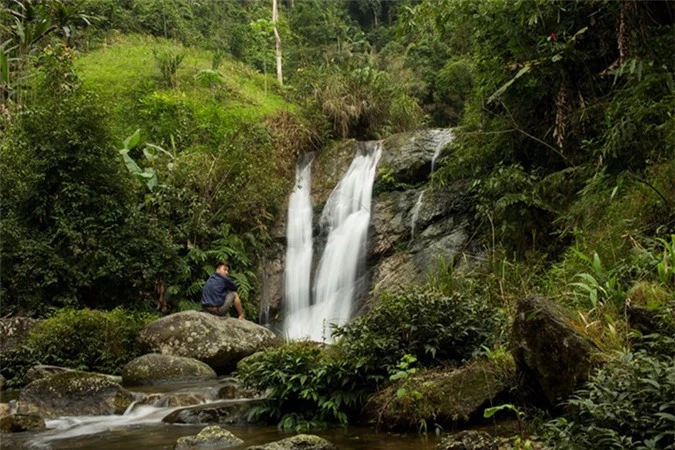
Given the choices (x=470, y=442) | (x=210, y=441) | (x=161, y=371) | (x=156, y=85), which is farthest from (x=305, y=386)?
(x=156, y=85)

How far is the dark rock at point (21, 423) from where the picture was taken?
678 cm

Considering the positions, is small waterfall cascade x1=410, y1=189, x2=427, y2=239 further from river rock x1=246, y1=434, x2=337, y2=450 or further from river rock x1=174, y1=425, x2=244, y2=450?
river rock x1=246, y1=434, x2=337, y2=450

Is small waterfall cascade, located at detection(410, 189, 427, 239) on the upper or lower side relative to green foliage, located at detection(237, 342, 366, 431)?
Answer: upper

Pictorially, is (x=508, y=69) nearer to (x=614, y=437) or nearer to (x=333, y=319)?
(x=333, y=319)

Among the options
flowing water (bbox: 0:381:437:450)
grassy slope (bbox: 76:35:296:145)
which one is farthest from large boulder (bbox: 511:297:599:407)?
grassy slope (bbox: 76:35:296:145)

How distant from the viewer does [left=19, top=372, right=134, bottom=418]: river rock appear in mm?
7672

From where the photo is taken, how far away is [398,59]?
1035 inches

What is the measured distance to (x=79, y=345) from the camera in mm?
11055

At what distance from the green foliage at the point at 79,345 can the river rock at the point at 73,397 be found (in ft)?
9.52

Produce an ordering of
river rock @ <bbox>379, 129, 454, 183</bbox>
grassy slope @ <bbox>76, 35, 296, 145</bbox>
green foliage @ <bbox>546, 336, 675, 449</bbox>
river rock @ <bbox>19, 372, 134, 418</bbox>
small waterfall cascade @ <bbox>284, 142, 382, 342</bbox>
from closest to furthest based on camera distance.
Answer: green foliage @ <bbox>546, 336, 675, 449</bbox> → river rock @ <bbox>19, 372, 134, 418</bbox> → small waterfall cascade @ <bbox>284, 142, 382, 342</bbox> → river rock @ <bbox>379, 129, 454, 183</bbox> → grassy slope @ <bbox>76, 35, 296, 145</bbox>

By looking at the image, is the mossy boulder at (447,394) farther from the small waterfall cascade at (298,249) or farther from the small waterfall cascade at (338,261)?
the small waterfall cascade at (298,249)

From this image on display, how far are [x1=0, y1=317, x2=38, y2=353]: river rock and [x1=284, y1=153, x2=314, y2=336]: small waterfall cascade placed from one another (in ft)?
16.1

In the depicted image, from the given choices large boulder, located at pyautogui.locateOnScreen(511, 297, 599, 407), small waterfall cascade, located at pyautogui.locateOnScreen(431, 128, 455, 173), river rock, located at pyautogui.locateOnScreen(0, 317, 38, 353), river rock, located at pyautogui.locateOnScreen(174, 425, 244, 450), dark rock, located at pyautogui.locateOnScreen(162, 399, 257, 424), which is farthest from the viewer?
small waterfall cascade, located at pyautogui.locateOnScreen(431, 128, 455, 173)

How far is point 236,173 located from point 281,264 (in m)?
2.55
